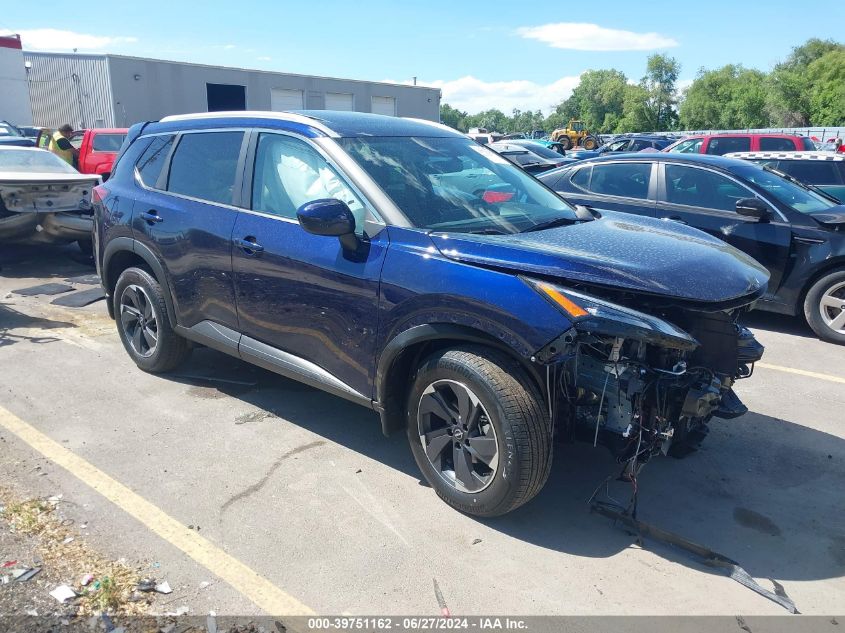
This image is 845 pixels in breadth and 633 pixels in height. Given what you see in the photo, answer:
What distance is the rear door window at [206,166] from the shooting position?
4543mm

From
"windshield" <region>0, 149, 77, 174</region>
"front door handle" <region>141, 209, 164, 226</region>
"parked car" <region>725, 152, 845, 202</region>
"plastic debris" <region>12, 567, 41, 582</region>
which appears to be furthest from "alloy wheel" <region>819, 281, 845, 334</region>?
"windshield" <region>0, 149, 77, 174</region>

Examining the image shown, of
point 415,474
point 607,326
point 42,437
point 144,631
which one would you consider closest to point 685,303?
point 607,326

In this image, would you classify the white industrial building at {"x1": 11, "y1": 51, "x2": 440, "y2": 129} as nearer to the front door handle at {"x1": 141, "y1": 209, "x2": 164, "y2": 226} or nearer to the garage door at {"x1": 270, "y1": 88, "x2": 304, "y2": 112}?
the garage door at {"x1": 270, "y1": 88, "x2": 304, "y2": 112}

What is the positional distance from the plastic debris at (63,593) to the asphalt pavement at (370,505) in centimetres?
29

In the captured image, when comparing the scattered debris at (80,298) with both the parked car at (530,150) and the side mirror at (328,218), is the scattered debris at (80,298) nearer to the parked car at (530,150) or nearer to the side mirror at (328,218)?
the side mirror at (328,218)

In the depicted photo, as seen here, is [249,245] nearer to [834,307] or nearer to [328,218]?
[328,218]

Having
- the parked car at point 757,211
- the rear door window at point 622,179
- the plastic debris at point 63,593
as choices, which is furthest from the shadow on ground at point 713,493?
the rear door window at point 622,179

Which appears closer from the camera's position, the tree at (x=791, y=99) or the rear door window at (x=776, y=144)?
the rear door window at (x=776, y=144)

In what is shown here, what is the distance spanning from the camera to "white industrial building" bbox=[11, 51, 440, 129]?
3512cm

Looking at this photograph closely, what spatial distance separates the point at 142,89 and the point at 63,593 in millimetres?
37644

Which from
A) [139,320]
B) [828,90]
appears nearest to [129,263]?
[139,320]

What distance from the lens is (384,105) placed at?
48219 millimetres

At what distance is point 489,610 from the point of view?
114 inches

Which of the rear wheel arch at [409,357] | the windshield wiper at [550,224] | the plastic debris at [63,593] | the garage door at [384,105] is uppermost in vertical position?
the garage door at [384,105]
